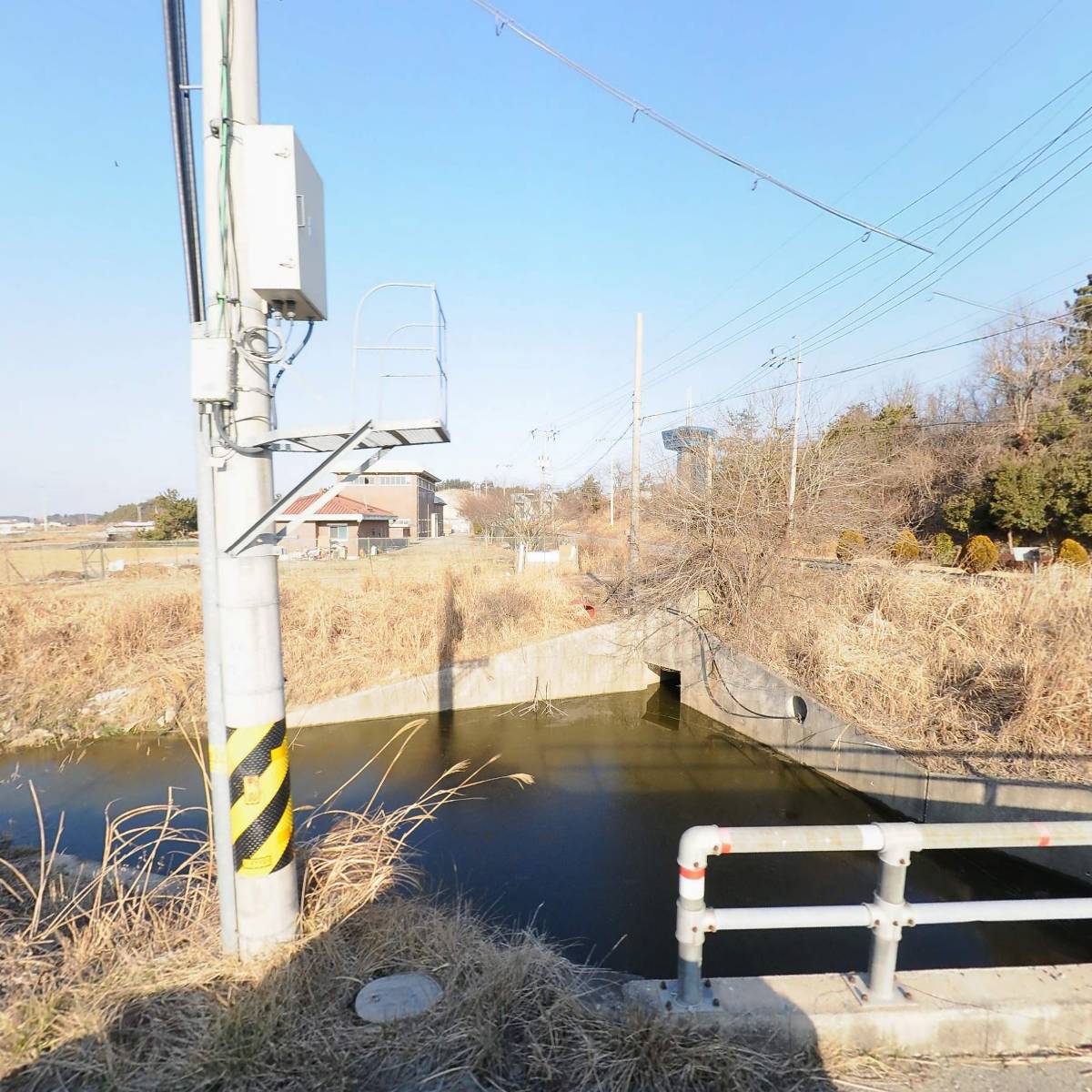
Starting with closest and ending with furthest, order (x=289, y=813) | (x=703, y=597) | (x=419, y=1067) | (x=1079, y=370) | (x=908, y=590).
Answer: (x=419, y=1067), (x=289, y=813), (x=908, y=590), (x=703, y=597), (x=1079, y=370)

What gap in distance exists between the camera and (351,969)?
2.62 metres

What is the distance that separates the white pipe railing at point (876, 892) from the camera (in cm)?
225

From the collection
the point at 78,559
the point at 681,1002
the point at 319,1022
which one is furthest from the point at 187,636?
the point at 681,1002

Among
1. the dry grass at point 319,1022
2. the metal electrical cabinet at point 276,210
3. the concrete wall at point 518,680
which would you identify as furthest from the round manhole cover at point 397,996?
the concrete wall at point 518,680

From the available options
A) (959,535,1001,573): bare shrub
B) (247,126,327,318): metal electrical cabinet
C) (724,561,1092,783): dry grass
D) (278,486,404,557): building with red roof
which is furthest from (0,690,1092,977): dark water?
(278,486,404,557): building with red roof

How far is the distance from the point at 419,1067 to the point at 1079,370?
2849 centimetres

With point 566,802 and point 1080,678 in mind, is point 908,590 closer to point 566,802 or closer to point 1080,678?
point 1080,678

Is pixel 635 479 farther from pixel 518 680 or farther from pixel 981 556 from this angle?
pixel 981 556

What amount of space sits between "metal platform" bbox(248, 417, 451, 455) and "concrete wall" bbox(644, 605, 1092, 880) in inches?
268

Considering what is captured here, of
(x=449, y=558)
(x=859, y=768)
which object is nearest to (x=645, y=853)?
(x=859, y=768)

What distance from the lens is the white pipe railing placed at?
2.25 metres

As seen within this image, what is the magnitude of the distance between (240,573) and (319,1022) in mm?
1746

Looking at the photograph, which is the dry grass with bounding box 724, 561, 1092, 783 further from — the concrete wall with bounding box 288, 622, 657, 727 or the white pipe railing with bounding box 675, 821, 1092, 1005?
the white pipe railing with bounding box 675, 821, 1092, 1005

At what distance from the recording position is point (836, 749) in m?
8.58
